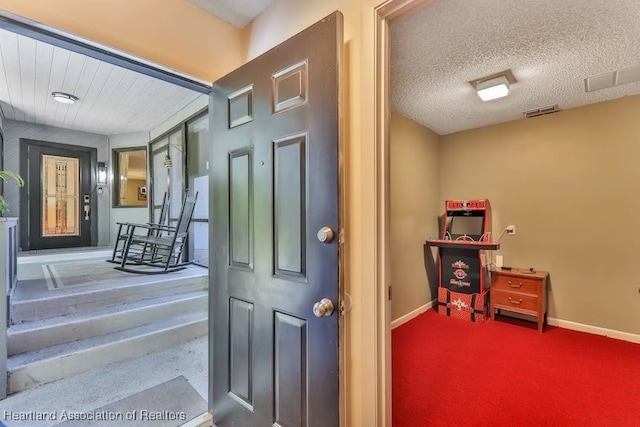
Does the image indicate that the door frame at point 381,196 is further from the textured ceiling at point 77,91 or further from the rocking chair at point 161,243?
the textured ceiling at point 77,91

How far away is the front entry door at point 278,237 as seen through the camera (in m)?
1.15

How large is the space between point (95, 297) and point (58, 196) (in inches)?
177

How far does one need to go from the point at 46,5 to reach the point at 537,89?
3.51m

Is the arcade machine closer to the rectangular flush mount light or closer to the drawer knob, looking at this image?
the drawer knob

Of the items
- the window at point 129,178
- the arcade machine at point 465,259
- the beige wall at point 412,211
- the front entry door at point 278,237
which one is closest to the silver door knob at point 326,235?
the front entry door at point 278,237

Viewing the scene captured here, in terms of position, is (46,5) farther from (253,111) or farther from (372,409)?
(372,409)

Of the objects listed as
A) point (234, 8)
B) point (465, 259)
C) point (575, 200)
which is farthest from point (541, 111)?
point (234, 8)

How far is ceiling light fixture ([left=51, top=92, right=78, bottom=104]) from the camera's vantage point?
153 inches

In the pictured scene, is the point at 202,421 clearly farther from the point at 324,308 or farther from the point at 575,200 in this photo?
the point at 575,200

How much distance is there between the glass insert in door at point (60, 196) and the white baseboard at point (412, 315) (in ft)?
21.3

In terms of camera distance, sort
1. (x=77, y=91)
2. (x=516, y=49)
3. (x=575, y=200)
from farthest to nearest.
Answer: (x=77, y=91), (x=575, y=200), (x=516, y=49)

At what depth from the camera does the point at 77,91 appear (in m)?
3.82

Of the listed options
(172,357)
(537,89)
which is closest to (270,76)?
(172,357)

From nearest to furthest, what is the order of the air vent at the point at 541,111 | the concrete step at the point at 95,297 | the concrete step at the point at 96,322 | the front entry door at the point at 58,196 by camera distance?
the concrete step at the point at 96,322, the concrete step at the point at 95,297, the air vent at the point at 541,111, the front entry door at the point at 58,196
